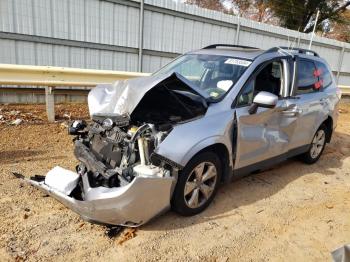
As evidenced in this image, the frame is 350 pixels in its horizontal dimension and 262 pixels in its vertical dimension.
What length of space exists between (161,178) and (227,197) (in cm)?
148

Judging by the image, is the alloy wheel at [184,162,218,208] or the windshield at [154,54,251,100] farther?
the windshield at [154,54,251,100]

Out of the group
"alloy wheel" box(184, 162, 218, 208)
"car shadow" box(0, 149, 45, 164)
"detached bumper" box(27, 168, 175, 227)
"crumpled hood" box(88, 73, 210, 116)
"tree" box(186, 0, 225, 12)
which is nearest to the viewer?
"detached bumper" box(27, 168, 175, 227)

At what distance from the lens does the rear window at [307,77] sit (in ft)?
16.8

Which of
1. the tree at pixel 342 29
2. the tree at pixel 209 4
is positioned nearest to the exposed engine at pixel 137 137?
the tree at pixel 342 29

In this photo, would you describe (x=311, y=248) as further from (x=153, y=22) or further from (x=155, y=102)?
(x=153, y=22)

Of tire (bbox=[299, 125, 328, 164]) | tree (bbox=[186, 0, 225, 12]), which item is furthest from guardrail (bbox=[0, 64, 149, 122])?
tree (bbox=[186, 0, 225, 12])

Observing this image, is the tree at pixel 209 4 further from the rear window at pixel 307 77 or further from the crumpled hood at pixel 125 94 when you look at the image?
the crumpled hood at pixel 125 94

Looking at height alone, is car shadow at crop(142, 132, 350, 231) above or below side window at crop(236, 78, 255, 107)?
below

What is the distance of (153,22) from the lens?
981 centimetres

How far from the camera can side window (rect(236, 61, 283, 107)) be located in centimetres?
415

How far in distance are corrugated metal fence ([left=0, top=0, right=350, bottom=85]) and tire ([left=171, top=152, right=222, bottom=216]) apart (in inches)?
238

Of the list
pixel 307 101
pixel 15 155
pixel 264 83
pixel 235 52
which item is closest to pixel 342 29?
pixel 307 101

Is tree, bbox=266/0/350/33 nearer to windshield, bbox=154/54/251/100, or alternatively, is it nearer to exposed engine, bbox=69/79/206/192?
windshield, bbox=154/54/251/100

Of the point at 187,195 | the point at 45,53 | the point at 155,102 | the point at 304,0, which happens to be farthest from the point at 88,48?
the point at 304,0
